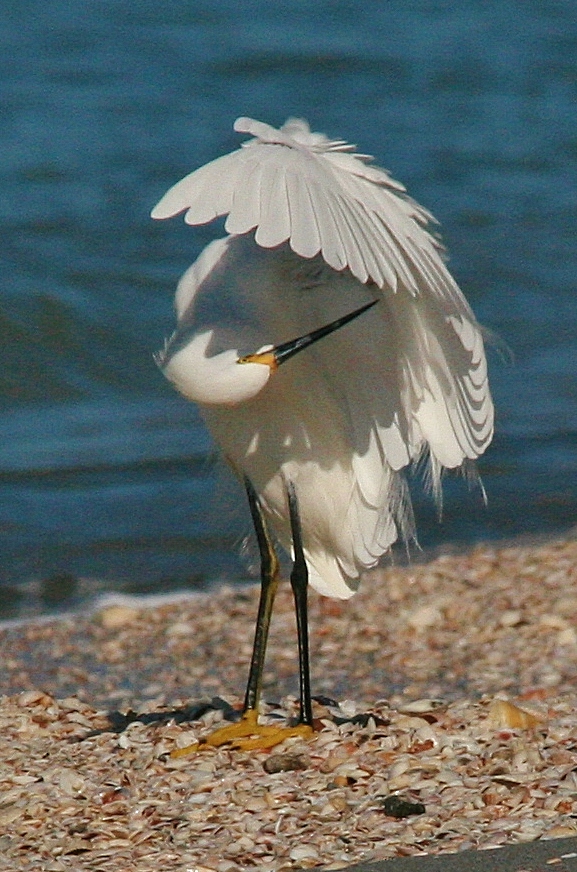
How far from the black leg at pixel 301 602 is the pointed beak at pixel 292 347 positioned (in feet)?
1.92

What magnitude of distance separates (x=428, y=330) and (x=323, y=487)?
586mm

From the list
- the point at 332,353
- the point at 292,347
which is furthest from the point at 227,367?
the point at 332,353

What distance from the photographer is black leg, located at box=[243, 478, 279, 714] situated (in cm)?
446

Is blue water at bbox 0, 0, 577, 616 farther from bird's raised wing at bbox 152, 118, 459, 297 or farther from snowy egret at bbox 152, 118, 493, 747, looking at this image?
bird's raised wing at bbox 152, 118, 459, 297

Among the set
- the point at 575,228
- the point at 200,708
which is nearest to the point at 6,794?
the point at 200,708

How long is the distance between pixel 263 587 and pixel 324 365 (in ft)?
2.42

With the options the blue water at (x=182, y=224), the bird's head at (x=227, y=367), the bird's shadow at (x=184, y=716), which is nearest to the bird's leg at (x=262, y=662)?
the bird's shadow at (x=184, y=716)

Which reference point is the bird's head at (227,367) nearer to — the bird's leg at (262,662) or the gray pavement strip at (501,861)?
the bird's leg at (262,662)

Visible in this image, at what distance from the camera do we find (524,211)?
12359 mm

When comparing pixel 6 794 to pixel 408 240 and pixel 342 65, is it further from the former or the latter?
pixel 342 65

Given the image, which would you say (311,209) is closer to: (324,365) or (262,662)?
(324,365)

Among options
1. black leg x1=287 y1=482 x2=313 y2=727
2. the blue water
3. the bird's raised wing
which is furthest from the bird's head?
the blue water

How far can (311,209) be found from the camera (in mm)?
3271

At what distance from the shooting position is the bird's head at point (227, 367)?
149 inches
